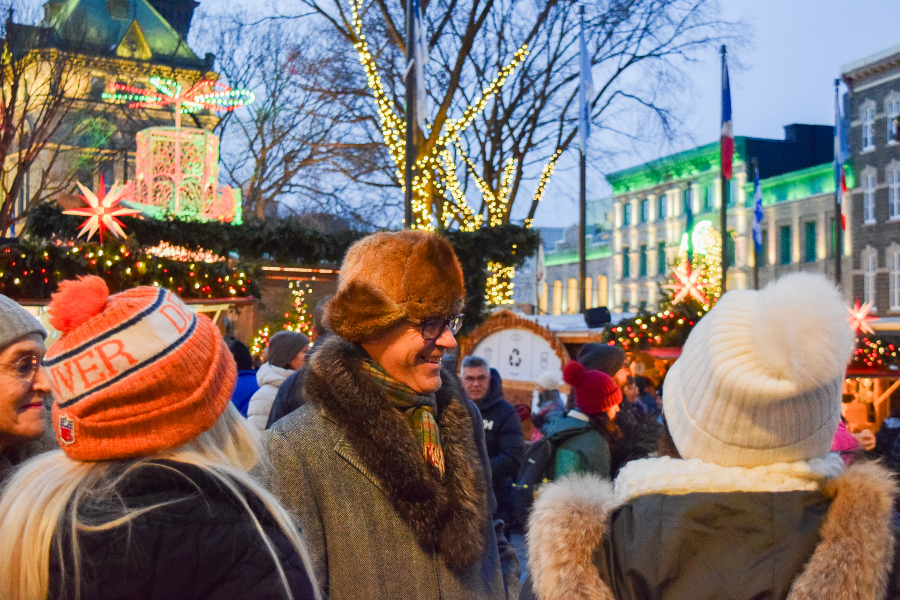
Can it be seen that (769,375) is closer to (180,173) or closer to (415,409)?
(415,409)

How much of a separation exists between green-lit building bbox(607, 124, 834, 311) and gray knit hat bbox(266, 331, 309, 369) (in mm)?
30764

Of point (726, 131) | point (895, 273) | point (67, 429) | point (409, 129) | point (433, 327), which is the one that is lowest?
point (67, 429)

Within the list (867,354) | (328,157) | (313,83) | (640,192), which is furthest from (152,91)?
(640,192)

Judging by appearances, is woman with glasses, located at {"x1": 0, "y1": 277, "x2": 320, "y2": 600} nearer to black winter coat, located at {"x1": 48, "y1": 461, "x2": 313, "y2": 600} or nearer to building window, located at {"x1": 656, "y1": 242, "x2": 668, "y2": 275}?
black winter coat, located at {"x1": 48, "y1": 461, "x2": 313, "y2": 600}

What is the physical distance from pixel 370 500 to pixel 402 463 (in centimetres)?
14

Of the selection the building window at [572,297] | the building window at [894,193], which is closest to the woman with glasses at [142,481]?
the building window at [894,193]

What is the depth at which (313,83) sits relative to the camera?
21531 mm

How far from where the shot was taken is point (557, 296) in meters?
62.4

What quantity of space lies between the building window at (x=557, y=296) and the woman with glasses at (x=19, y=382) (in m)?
59.6

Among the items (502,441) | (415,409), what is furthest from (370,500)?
(502,441)

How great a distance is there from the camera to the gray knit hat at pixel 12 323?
9.20 feet

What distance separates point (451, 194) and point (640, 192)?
→ 36.4 meters

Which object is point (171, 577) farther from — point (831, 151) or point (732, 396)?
point (831, 151)

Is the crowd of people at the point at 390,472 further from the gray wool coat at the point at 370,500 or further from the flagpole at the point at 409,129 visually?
the flagpole at the point at 409,129
